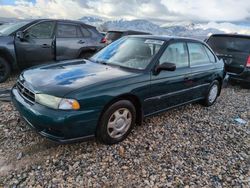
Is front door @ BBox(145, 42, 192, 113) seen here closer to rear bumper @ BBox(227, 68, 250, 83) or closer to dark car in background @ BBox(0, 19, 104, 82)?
rear bumper @ BBox(227, 68, 250, 83)

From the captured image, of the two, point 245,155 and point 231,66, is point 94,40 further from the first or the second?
point 245,155

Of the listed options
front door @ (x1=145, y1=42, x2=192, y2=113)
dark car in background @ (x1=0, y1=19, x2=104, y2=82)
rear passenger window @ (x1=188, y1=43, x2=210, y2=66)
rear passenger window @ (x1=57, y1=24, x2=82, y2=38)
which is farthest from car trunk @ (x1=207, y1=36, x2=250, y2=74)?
rear passenger window @ (x1=57, y1=24, x2=82, y2=38)

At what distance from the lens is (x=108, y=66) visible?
13.2 ft

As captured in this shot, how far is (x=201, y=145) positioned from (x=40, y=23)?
521 cm

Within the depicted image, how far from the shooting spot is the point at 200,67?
5012 mm

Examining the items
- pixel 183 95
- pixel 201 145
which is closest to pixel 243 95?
pixel 183 95

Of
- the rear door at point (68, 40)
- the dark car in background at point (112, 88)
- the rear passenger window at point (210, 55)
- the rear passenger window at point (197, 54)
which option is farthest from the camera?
the rear door at point (68, 40)

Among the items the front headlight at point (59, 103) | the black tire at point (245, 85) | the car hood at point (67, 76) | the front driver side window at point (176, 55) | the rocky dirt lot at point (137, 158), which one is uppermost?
the front driver side window at point (176, 55)

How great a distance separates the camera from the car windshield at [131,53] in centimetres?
404

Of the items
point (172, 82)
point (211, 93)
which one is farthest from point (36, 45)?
point (211, 93)

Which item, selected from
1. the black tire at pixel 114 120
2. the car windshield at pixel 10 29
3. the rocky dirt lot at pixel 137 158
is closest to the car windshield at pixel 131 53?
the black tire at pixel 114 120

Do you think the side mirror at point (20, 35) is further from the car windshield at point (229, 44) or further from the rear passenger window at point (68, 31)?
the car windshield at point (229, 44)

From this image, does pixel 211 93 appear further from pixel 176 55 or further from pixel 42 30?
pixel 42 30

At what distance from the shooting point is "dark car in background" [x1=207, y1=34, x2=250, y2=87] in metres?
7.47
